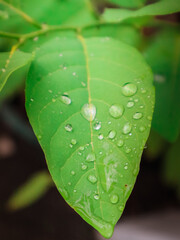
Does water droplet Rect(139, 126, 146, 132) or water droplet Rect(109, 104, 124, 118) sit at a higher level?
water droplet Rect(109, 104, 124, 118)

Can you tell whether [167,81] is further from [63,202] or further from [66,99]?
[63,202]

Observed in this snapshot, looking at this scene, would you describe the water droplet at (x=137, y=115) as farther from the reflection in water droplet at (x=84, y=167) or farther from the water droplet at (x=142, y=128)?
the reflection in water droplet at (x=84, y=167)

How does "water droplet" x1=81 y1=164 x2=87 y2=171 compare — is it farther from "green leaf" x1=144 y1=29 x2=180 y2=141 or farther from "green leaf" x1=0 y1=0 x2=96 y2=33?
"green leaf" x1=0 y1=0 x2=96 y2=33

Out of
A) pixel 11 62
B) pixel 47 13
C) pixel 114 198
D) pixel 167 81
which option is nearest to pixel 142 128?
pixel 114 198

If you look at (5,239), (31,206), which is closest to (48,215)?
(31,206)

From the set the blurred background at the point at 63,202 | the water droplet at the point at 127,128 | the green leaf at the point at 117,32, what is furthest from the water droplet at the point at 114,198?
the blurred background at the point at 63,202

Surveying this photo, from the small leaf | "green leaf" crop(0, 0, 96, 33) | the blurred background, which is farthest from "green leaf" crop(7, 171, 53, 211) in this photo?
the small leaf

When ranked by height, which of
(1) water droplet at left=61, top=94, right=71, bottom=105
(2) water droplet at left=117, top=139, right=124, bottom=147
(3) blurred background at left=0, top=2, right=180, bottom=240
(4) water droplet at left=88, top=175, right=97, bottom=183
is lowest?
(3) blurred background at left=0, top=2, right=180, bottom=240

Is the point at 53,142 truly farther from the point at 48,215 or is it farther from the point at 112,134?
the point at 48,215
